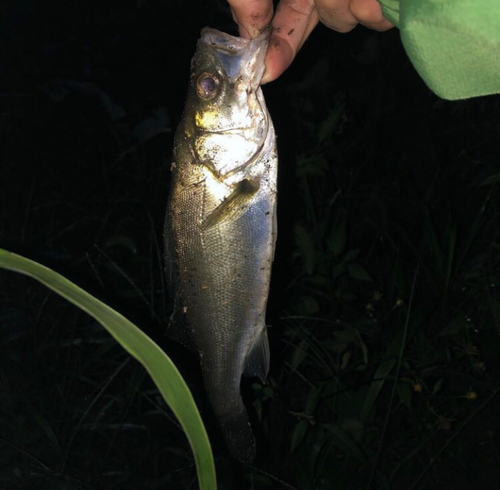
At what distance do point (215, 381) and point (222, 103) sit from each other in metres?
0.62

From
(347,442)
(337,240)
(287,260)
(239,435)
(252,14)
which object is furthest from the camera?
(287,260)

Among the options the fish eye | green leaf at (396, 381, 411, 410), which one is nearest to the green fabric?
the fish eye

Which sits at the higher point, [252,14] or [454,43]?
[454,43]

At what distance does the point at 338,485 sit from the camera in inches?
111

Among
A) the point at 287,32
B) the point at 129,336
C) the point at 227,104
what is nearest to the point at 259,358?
the point at 227,104

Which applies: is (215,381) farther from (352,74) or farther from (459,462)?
Answer: (352,74)

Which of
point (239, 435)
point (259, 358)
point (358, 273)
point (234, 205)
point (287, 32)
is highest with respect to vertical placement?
point (287, 32)

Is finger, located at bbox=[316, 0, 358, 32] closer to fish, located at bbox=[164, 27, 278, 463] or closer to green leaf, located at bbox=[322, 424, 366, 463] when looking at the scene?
fish, located at bbox=[164, 27, 278, 463]

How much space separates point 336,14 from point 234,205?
1.70 feet

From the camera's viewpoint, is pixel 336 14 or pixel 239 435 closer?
pixel 336 14

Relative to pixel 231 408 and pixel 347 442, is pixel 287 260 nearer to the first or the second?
pixel 347 442

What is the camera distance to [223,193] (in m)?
1.31

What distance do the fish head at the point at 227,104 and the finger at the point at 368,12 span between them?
0.23 meters

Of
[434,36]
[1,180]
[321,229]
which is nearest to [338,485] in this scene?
[321,229]
